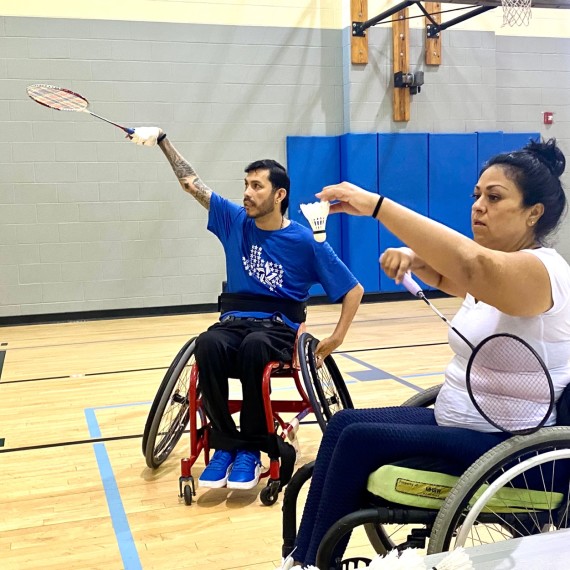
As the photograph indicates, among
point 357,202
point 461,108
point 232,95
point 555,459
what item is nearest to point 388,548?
point 555,459

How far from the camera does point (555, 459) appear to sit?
1208mm

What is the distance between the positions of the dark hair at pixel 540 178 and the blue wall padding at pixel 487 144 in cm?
619

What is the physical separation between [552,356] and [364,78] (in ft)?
20.2

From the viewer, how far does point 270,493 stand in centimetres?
227

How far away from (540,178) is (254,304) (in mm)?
1377

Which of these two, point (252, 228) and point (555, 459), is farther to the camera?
point (252, 228)

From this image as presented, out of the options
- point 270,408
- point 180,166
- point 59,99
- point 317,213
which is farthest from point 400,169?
point 317,213

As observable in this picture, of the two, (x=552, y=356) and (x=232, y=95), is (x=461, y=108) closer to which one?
(x=232, y=95)

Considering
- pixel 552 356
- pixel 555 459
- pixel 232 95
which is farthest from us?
pixel 232 95

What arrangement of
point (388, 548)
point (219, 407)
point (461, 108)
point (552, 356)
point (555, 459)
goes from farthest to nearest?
1. point (461, 108)
2. point (219, 407)
3. point (388, 548)
4. point (552, 356)
5. point (555, 459)

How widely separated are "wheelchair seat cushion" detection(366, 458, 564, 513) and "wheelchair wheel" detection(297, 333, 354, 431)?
27.7 inches

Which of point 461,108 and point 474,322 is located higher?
point 461,108

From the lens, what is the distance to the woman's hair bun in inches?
54.7

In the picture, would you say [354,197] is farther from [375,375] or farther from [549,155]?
[375,375]
